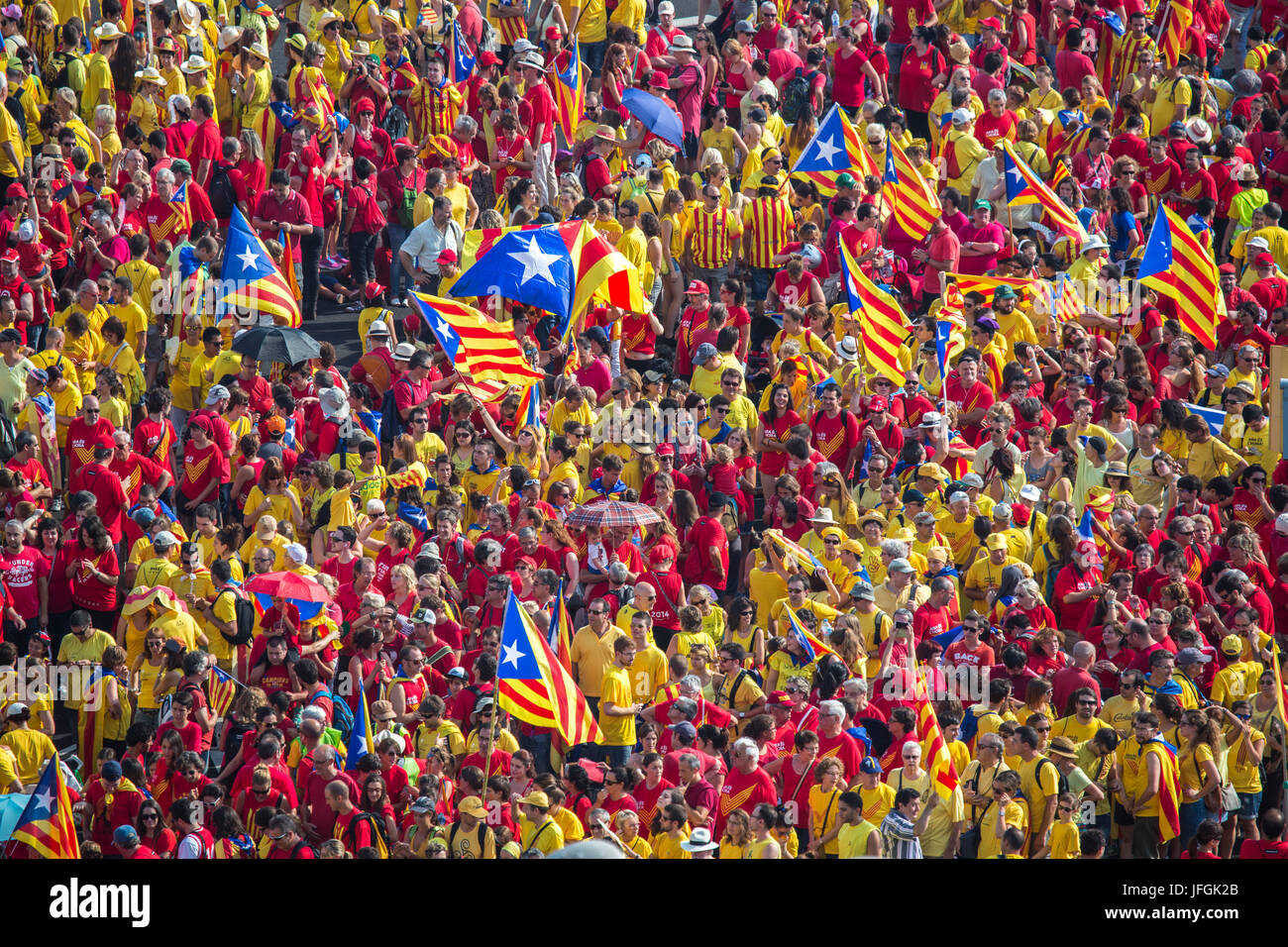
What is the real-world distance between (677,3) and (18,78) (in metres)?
8.26

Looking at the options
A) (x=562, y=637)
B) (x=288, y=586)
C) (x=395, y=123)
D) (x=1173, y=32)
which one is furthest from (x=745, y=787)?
(x=1173, y=32)

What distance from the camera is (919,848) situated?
14016 millimetres

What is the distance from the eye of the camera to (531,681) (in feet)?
46.9

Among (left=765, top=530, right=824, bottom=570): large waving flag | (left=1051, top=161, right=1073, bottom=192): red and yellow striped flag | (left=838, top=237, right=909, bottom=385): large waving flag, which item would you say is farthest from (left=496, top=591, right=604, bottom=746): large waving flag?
(left=1051, top=161, right=1073, bottom=192): red and yellow striped flag

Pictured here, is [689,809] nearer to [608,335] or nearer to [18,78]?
[608,335]

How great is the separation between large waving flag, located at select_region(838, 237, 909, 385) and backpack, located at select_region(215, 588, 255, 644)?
5.15m

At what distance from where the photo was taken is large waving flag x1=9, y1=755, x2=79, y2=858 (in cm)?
1308

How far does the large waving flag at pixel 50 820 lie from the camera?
42.9 ft

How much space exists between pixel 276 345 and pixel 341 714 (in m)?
3.61

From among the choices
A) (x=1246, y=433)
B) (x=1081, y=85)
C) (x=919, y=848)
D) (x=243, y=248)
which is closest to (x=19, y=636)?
(x=243, y=248)

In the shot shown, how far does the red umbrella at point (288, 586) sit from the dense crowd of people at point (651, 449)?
0.06 ft

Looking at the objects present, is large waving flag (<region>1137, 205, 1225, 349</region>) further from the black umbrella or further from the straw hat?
the straw hat

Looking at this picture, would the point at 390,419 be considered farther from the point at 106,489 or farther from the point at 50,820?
the point at 50,820

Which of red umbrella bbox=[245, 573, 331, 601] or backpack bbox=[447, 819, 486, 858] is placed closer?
backpack bbox=[447, 819, 486, 858]
